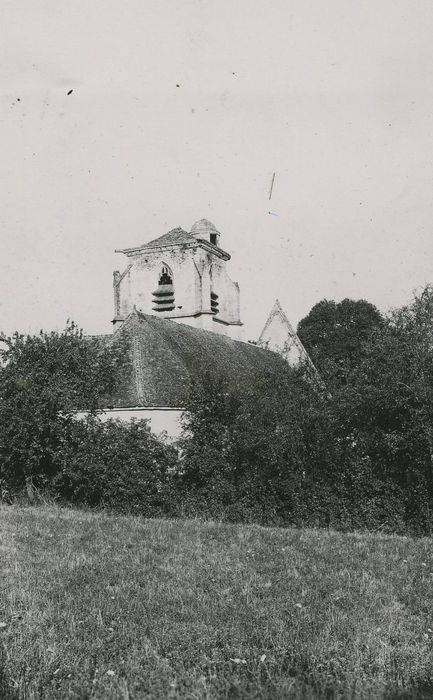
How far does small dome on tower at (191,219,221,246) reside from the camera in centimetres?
4441

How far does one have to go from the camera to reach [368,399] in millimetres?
17453

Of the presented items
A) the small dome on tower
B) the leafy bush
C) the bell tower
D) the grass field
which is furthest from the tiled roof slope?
the grass field

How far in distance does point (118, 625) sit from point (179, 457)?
492 inches

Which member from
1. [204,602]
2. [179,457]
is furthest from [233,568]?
[179,457]

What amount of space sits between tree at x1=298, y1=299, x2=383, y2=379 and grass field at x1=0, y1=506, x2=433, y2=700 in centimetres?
3707

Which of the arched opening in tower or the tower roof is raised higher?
the tower roof

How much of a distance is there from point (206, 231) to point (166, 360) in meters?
16.4

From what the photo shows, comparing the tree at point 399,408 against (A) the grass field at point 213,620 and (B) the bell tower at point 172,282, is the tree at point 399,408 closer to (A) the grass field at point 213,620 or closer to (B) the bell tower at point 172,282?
(A) the grass field at point 213,620

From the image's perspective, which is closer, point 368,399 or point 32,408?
point 368,399

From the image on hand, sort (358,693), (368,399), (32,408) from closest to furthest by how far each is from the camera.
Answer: (358,693), (368,399), (32,408)

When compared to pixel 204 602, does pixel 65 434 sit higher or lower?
higher

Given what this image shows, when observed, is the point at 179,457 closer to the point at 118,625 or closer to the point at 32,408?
the point at 32,408

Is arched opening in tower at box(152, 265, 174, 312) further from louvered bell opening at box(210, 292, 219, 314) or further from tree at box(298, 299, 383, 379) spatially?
tree at box(298, 299, 383, 379)

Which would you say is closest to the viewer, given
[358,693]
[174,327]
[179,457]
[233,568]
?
[358,693]
